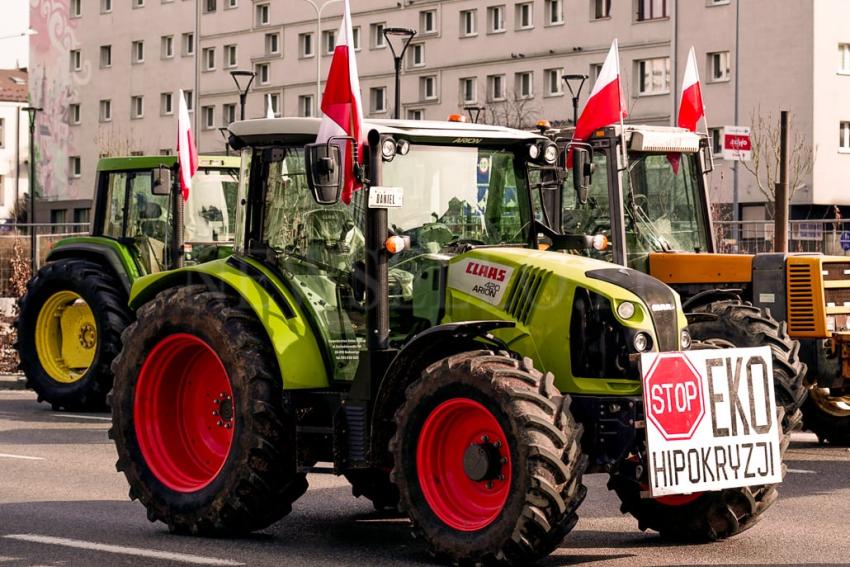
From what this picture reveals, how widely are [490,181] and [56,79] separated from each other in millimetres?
91263

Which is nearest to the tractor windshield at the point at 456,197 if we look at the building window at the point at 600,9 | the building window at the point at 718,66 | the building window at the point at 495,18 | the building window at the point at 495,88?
the building window at the point at 718,66

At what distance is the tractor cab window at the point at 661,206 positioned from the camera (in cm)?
1614

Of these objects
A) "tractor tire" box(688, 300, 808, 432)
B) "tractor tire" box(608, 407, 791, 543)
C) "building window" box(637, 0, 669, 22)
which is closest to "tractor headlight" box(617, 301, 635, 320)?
"tractor tire" box(608, 407, 791, 543)

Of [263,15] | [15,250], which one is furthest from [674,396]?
[263,15]

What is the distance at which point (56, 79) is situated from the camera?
98.5 metres

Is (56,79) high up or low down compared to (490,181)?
up

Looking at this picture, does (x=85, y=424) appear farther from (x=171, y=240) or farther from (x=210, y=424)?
(x=210, y=424)

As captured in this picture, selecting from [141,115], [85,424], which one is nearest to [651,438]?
[85,424]

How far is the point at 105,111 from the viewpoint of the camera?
94750mm

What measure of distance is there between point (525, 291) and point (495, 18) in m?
65.4

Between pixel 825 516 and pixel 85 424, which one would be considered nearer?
pixel 825 516

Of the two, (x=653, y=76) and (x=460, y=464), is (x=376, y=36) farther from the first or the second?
(x=460, y=464)

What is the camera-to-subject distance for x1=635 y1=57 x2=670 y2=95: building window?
217 feet

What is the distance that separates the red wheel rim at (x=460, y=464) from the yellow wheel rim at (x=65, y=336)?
12.1m
